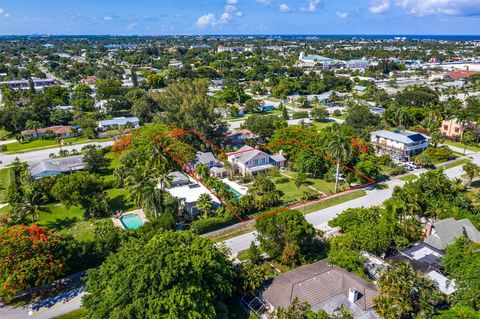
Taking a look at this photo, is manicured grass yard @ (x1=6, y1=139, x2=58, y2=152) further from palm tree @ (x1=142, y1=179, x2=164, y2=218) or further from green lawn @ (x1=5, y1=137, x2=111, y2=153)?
palm tree @ (x1=142, y1=179, x2=164, y2=218)

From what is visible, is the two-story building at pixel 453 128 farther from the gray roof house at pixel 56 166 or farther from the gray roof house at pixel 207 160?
the gray roof house at pixel 56 166

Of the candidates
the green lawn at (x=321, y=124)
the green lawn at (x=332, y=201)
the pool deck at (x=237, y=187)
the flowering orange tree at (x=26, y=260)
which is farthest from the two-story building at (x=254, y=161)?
the flowering orange tree at (x=26, y=260)

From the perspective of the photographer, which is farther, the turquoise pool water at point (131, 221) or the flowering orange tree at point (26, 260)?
the turquoise pool water at point (131, 221)

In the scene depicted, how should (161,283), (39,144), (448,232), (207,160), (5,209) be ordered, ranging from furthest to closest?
(39,144)
(207,160)
(5,209)
(448,232)
(161,283)

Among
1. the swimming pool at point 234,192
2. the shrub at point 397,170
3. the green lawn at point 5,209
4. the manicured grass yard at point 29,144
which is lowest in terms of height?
the swimming pool at point 234,192

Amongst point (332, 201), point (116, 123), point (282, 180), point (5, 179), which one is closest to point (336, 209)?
point (332, 201)

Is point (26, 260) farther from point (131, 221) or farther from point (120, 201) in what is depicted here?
point (120, 201)

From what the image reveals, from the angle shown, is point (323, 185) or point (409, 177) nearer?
point (323, 185)
